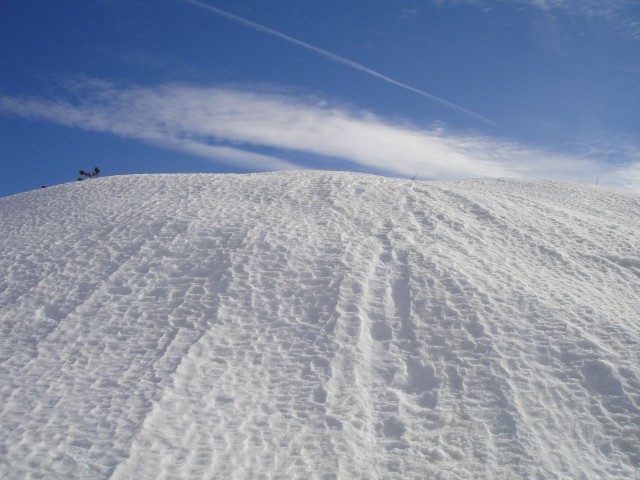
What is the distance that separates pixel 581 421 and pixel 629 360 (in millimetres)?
953

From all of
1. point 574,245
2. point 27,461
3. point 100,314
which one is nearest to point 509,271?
point 574,245

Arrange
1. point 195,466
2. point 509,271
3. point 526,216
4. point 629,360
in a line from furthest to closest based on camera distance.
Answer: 1. point 526,216
2. point 509,271
3. point 629,360
4. point 195,466

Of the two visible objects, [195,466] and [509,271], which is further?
[509,271]

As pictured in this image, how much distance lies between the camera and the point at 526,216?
8305 millimetres

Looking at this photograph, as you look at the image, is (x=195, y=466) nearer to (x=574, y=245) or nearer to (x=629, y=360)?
(x=629, y=360)

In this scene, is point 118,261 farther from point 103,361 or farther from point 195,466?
point 195,466

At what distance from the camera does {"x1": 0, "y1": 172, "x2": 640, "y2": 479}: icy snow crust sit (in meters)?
3.90

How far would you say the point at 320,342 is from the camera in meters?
5.13

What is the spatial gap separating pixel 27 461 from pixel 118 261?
3.41m

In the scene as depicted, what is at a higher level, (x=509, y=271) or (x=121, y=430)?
(x=509, y=271)

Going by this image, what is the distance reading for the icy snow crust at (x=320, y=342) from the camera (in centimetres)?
390

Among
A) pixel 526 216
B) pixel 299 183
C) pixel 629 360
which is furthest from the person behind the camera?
pixel 299 183

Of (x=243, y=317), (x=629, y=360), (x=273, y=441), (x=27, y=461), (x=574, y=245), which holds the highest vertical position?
(x=574, y=245)

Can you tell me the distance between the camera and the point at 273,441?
4.02 metres
